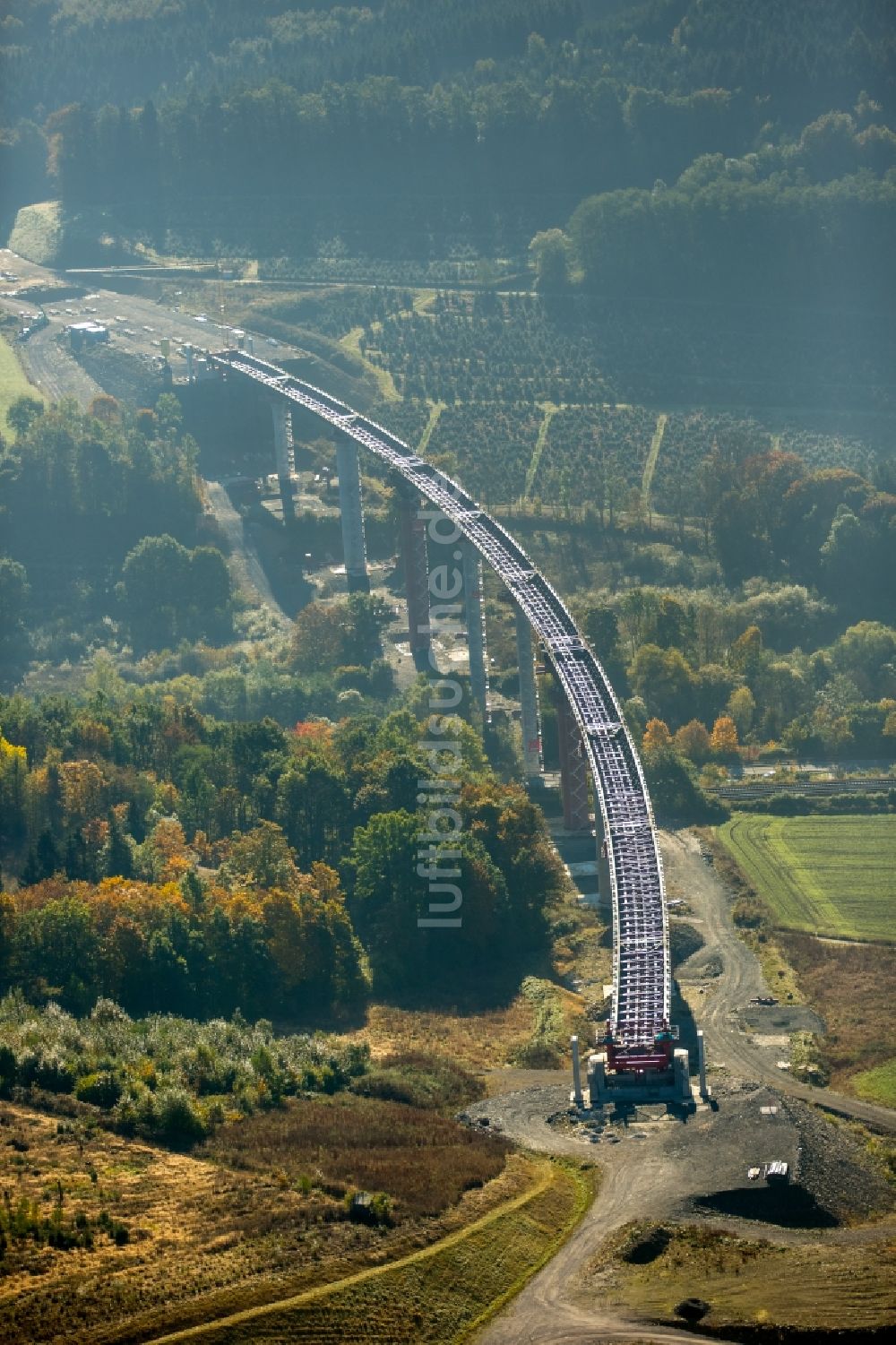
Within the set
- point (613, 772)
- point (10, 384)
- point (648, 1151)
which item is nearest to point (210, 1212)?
point (648, 1151)

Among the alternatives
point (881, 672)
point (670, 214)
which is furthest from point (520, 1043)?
point (670, 214)

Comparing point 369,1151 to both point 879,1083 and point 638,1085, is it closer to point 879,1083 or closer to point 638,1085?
point 638,1085

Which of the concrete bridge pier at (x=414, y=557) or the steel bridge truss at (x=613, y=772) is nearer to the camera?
the steel bridge truss at (x=613, y=772)

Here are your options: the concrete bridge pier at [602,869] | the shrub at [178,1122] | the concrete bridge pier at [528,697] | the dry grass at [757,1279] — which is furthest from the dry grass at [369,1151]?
the concrete bridge pier at [528,697]

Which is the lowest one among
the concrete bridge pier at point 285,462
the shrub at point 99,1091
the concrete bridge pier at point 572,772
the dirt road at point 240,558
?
the shrub at point 99,1091

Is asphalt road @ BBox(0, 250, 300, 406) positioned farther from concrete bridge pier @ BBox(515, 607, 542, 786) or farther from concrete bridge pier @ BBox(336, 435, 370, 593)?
concrete bridge pier @ BBox(515, 607, 542, 786)

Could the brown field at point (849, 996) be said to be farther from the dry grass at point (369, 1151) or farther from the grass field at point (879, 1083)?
the dry grass at point (369, 1151)

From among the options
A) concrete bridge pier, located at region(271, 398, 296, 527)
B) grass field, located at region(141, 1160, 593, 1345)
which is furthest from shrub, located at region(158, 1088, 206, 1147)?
concrete bridge pier, located at region(271, 398, 296, 527)
